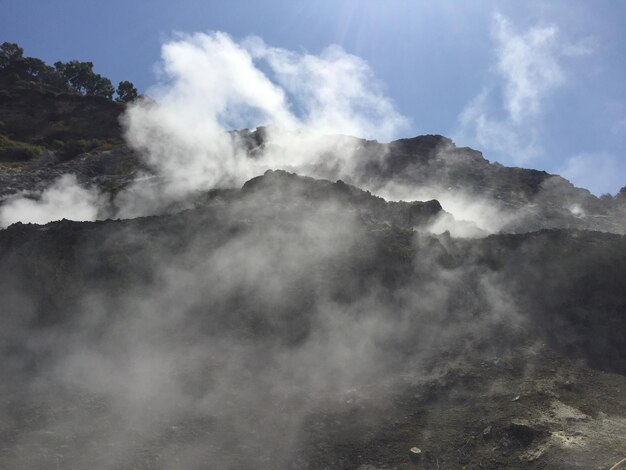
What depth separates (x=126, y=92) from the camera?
55906 mm

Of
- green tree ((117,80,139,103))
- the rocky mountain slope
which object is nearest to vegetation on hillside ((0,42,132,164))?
green tree ((117,80,139,103))

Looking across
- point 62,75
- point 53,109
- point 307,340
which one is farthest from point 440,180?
point 62,75

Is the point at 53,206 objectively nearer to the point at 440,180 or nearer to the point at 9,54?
the point at 440,180

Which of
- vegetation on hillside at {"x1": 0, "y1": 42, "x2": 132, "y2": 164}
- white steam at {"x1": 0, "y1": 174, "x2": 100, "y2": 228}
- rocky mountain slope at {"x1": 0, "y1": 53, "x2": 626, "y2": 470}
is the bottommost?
rocky mountain slope at {"x1": 0, "y1": 53, "x2": 626, "y2": 470}

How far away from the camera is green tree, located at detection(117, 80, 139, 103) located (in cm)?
5491

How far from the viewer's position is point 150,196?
2641 centimetres

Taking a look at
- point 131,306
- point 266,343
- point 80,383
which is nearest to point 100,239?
point 131,306

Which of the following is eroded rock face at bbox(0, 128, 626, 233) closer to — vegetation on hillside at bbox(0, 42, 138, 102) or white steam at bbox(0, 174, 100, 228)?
white steam at bbox(0, 174, 100, 228)

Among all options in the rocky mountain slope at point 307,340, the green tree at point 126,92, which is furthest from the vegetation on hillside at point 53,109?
the rocky mountain slope at point 307,340

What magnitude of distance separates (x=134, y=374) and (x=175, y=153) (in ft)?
84.4

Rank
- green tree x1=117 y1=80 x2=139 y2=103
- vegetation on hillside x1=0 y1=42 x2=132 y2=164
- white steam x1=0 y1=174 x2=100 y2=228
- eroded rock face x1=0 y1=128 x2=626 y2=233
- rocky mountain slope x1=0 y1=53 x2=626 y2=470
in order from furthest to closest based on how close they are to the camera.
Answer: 1. green tree x1=117 y1=80 x2=139 y2=103
2. vegetation on hillside x1=0 y1=42 x2=132 y2=164
3. eroded rock face x1=0 y1=128 x2=626 y2=233
4. white steam x1=0 y1=174 x2=100 y2=228
5. rocky mountain slope x1=0 y1=53 x2=626 y2=470

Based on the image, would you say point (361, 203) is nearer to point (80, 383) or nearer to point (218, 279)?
point (218, 279)

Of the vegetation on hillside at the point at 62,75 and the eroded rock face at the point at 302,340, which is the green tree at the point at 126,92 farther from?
the eroded rock face at the point at 302,340

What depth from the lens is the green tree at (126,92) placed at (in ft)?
180
